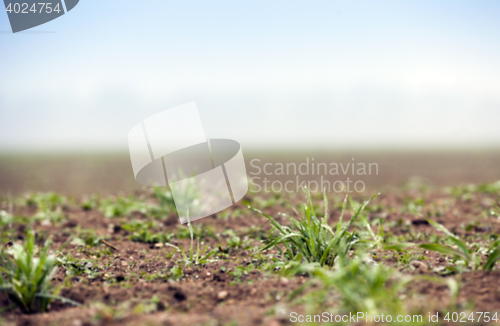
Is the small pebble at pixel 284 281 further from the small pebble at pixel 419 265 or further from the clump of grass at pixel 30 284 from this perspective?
the clump of grass at pixel 30 284

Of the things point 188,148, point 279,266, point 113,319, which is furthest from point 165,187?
point 113,319

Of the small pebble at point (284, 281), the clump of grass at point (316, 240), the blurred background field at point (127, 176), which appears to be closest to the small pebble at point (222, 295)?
the small pebble at point (284, 281)

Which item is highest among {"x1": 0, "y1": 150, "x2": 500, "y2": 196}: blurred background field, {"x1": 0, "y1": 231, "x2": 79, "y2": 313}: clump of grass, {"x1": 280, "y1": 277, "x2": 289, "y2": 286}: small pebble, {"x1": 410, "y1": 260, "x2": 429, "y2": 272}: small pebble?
{"x1": 0, "y1": 231, "x2": 79, "y2": 313}: clump of grass

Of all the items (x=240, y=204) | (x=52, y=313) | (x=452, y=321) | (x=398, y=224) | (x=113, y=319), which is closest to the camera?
(x=452, y=321)

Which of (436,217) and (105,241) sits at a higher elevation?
(105,241)

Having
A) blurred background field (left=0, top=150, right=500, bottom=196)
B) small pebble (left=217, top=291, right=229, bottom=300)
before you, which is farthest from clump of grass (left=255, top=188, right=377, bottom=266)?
blurred background field (left=0, top=150, right=500, bottom=196)

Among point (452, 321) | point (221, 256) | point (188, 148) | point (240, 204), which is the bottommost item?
point (240, 204)

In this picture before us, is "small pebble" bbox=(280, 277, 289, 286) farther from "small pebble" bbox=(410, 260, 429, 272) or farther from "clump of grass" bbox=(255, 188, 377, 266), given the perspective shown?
"small pebble" bbox=(410, 260, 429, 272)

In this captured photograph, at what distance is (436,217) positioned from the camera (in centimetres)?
448

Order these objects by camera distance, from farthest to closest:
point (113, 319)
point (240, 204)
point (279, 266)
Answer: point (240, 204) < point (279, 266) < point (113, 319)

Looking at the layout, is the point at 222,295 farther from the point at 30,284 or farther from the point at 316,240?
the point at 30,284

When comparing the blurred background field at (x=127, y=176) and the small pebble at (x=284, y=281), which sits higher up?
the small pebble at (x=284, y=281)

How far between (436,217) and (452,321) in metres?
3.36

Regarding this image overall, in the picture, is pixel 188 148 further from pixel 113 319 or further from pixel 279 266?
pixel 113 319
